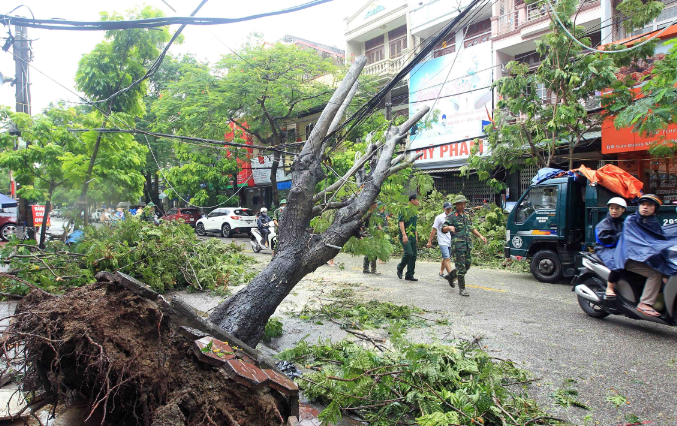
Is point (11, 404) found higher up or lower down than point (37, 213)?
lower down

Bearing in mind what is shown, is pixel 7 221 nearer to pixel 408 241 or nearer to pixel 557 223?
pixel 408 241

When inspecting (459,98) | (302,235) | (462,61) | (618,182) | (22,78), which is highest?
(462,61)

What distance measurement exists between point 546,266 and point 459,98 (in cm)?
1098

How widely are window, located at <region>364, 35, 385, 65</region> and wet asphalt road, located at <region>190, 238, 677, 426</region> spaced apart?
663 inches

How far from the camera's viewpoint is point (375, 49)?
23.8 meters

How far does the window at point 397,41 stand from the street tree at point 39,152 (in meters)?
15.8

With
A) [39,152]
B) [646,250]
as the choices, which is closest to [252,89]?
[39,152]

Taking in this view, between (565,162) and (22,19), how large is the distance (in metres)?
16.6

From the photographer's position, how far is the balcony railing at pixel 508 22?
1730 centimetres

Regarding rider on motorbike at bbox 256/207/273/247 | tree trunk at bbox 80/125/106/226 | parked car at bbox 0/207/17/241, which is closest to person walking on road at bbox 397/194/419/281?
rider on motorbike at bbox 256/207/273/247

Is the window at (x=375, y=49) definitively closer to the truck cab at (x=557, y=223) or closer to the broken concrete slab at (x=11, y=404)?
the truck cab at (x=557, y=223)

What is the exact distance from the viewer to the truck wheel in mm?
9758

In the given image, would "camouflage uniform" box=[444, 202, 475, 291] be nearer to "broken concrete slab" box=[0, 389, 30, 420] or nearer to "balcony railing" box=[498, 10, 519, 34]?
"broken concrete slab" box=[0, 389, 30, 420]

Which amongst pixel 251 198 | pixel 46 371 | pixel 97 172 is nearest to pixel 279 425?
A: pixel 46 371
